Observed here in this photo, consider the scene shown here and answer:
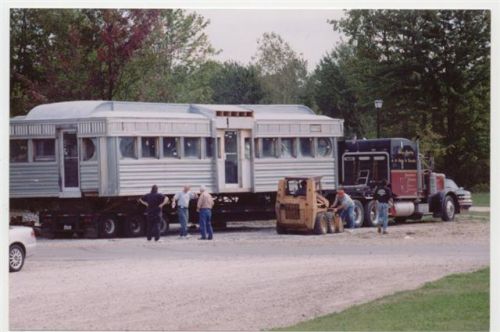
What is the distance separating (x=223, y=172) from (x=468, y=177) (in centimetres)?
729

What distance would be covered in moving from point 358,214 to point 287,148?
3.03m

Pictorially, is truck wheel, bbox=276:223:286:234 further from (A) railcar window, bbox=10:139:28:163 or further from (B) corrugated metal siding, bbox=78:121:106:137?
(A) railcar window, bbox=10:139:28:163

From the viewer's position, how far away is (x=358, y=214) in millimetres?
36188

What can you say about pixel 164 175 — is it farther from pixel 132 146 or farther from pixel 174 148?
pixel 132 146

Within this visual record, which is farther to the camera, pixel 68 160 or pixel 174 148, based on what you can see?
pixel 174 148

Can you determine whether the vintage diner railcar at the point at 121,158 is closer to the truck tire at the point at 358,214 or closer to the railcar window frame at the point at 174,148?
the railcar window frame at the point at 174,148

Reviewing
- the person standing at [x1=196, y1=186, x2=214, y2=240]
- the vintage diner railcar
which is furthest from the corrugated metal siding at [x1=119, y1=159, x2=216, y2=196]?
the person standing at [x1=196, y1=186, x2=214, y2=240]

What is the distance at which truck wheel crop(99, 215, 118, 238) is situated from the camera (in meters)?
33.1

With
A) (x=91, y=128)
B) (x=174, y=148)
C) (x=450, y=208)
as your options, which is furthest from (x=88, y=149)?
(x=450, y=208)

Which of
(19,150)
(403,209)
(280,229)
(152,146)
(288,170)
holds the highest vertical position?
(152,146)

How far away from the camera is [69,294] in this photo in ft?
69.1

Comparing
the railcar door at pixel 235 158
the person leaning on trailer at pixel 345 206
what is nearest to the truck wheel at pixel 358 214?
the person leaning on trailer at pixel 345 206

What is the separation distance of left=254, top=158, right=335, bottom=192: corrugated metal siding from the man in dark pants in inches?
186

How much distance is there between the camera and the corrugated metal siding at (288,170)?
3594cm
